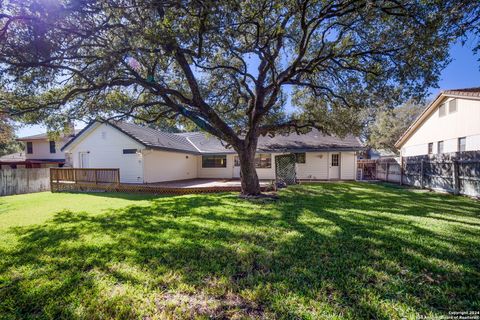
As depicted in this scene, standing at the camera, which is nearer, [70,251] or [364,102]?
[70,251]

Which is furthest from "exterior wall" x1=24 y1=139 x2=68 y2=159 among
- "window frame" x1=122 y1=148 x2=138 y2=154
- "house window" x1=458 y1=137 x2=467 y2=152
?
"house window" x1=458 y1=137 x2=467 y2=152

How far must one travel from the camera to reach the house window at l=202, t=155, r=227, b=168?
1842 cm

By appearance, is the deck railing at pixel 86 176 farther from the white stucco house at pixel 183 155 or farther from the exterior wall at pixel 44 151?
the exterior wall at pixel 44 151

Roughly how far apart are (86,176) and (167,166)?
15.9 ft

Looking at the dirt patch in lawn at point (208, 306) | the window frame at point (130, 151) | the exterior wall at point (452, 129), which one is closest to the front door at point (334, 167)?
the exterior wall at point (452, 129)

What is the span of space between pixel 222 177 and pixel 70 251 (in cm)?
1449

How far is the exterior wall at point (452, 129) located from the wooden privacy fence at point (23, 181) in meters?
26.2

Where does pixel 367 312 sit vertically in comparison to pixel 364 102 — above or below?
below

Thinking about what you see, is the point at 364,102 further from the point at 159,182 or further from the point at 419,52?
the point at 159,182

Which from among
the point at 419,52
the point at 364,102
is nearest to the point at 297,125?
the point at 364,102

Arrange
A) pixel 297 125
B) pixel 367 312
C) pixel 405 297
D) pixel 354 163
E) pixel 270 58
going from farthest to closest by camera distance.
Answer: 1. pixel 354 163
2. pixel 297 125
3. pixel 270 58
4. pixel 405 297
5. pixel 367 312

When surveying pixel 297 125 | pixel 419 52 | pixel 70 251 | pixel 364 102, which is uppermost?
pixel 419 52

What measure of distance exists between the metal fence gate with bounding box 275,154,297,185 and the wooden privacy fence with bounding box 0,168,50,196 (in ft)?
52.4

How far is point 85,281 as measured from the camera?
2.92 metres
